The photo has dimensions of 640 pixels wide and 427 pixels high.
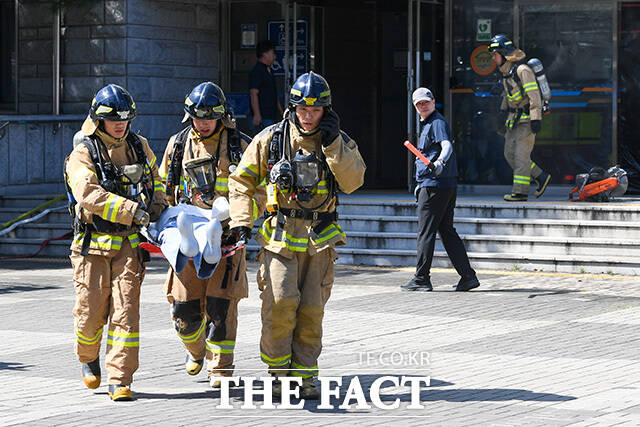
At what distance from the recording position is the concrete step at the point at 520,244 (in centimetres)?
1416

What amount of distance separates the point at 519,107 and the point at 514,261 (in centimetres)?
262

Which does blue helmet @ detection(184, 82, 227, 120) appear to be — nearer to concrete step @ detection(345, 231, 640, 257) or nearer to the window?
concrete step @ detection(345, 231, 640, 257)

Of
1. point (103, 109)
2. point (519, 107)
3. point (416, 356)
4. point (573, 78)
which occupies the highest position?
point (573, 78)

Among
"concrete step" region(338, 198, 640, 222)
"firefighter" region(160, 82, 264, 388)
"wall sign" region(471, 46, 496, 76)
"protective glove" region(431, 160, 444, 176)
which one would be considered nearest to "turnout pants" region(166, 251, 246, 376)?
"firefighter" region(160, 82, 264, 388)

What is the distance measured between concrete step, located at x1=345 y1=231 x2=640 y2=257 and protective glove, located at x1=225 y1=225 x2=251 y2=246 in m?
7.17

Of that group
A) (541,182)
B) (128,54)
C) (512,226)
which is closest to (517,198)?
(541,182)

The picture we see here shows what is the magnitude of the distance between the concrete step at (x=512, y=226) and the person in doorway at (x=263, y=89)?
2.48m

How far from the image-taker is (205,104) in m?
8.08

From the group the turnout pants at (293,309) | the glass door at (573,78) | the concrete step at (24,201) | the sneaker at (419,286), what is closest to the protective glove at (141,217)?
the turnout pants at (293,309)

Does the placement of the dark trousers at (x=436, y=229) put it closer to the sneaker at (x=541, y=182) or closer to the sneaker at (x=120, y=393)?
the sneaker at (x=541, y=182)

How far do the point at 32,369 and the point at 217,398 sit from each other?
1736 millimetres

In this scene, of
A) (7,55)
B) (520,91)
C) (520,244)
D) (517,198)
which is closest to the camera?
(520,244)

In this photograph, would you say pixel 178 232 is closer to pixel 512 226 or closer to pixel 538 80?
pixel 512 226

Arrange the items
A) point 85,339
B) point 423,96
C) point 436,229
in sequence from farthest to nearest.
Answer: point 436,229, point 423,96, point 85,339
